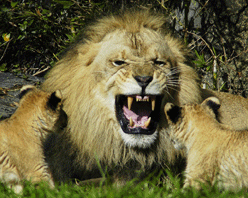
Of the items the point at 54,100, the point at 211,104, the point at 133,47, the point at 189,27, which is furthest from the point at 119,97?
the point at 189,27

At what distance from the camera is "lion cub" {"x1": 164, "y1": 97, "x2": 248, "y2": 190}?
271 centimetres

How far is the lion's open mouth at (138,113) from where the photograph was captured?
3.16 metres

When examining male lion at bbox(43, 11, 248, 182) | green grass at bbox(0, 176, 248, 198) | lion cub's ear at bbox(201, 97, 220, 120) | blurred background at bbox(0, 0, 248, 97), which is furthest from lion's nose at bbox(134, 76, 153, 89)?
blurred background at bbox(0, 0, 248, 97)

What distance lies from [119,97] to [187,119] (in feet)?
1.74

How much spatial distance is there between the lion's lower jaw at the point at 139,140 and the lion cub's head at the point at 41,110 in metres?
0.51

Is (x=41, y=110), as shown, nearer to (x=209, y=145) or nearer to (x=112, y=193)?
(x=112, y=193)

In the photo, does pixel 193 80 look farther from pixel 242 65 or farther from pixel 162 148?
A: pixel 242 65

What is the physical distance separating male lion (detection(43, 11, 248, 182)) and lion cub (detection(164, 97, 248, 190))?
0.23 m

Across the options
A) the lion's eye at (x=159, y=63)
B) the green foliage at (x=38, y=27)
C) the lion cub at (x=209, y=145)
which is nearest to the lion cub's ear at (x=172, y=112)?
the lion cub at (x=209, y=145)

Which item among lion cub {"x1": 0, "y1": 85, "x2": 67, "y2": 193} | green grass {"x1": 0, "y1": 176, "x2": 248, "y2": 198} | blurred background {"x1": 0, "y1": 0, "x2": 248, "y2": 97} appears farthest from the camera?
blurred background {"x1": 0, "y1": 0, "x2": 248, "y2": 97}

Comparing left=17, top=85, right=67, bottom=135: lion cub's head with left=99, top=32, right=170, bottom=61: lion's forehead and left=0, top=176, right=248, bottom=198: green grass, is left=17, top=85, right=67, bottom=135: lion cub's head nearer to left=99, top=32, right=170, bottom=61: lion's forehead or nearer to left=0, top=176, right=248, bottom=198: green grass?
left=0, top=176, right=248, bottom=198: green grass

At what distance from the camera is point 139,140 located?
3.16 m

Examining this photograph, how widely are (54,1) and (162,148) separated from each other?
7.69 feet

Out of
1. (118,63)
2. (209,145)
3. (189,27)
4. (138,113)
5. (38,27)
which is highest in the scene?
(189,27)
